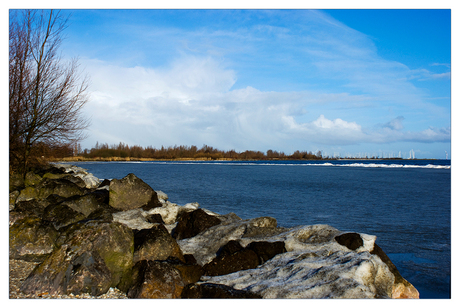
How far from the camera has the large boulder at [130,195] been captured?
943 cm

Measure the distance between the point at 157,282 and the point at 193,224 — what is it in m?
3.33

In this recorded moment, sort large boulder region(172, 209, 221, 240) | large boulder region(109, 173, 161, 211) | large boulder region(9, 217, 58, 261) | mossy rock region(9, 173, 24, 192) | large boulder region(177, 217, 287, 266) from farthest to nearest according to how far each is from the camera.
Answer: mossy rock region(9, 173, 24, 192) < large boulder region(109, 173, 161, 211) < large boulder region(172, 209, 221, 240) < large boulder region(177, 217, 287, 266) < large boulder region(9, 217, 58, 261)

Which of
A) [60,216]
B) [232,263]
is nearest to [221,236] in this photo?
[232,263]

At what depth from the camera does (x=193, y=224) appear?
25.0 feet

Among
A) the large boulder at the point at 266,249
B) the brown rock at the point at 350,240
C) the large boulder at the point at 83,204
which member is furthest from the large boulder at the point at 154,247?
the large boulder at the point at 83,204

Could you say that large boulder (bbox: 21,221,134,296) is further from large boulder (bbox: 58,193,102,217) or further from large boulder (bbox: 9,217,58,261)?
large boulder (bbox: 58,193,102,217)

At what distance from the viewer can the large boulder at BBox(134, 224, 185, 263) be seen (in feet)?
16.9

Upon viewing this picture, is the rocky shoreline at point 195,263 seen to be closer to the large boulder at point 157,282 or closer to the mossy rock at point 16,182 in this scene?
the large boulder at point 157,282

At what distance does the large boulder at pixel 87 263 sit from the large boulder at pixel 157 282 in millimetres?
380

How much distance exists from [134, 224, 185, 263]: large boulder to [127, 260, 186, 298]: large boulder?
57cm

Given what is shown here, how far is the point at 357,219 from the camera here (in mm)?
11352

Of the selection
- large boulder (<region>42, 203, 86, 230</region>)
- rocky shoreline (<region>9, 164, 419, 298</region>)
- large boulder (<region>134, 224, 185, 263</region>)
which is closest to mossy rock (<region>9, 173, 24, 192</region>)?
large boulder (<region>42, 203, 86, 230</region>)
